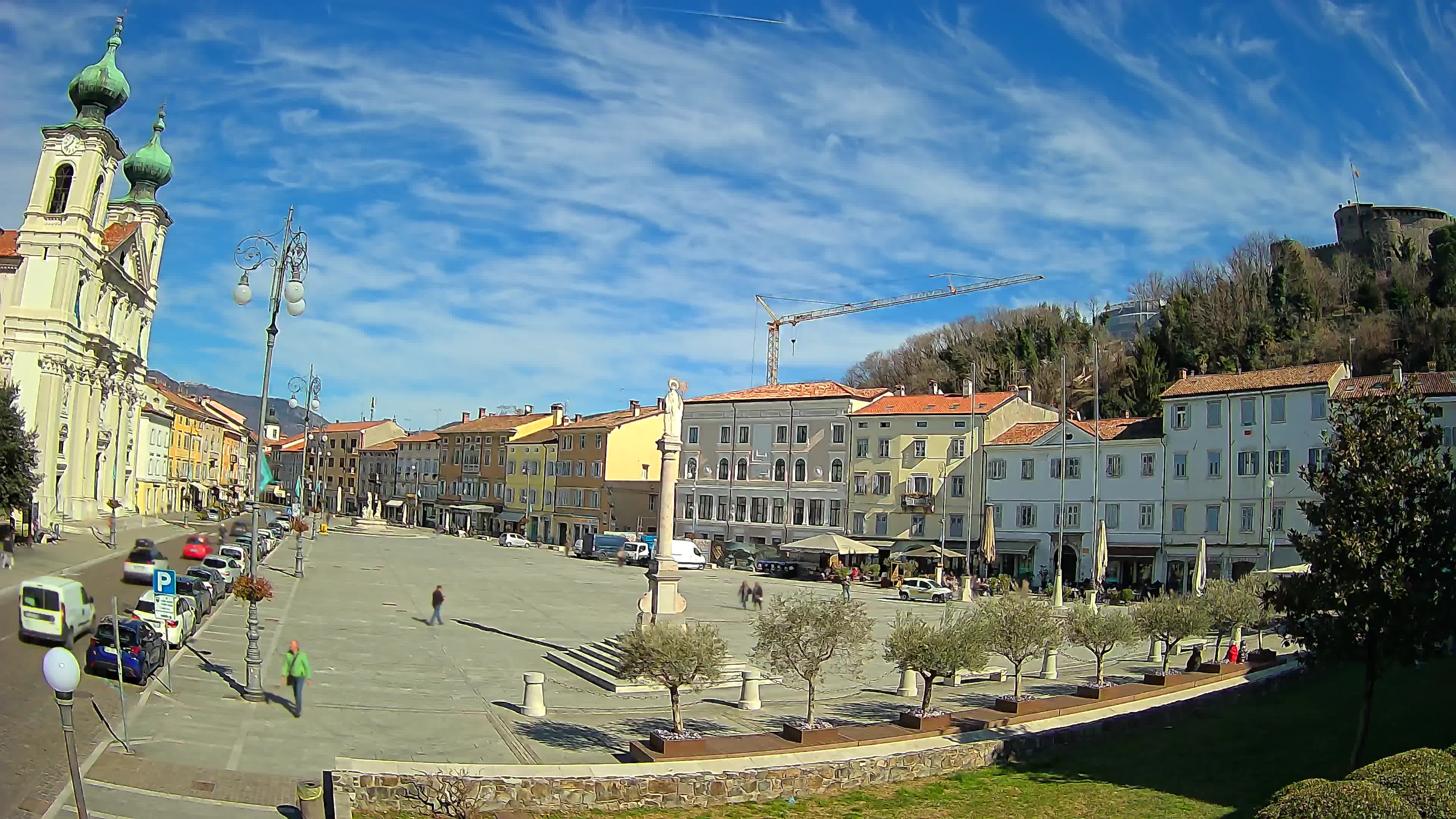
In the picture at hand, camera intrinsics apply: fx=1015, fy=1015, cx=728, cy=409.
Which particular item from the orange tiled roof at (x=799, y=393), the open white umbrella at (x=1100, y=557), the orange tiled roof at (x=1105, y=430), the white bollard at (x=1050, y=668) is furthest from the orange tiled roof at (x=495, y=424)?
the white bollard at (x=1050, y=668)

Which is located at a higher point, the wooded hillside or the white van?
the wooded hillside

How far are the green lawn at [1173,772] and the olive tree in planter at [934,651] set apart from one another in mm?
2185

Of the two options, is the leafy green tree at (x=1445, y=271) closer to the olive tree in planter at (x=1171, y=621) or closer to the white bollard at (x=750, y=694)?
the olive tree in planter at (x=1171, y=621)

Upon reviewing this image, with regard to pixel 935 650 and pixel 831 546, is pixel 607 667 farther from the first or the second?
pixel 831 546

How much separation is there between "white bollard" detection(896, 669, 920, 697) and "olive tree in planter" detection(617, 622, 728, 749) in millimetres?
8619

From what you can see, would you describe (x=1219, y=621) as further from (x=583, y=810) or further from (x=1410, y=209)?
(x=1410, y=209)

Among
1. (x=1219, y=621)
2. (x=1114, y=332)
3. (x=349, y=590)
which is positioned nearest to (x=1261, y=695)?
(x=1219, y=621)

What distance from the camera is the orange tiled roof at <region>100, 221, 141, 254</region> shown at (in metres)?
69.6

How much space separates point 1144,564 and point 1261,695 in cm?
3697

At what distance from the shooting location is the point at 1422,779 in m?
8.93

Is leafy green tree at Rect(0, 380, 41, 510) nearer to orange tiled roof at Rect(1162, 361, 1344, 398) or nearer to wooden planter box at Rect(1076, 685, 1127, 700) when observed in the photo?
wooden planter box at Rect(1076, 685, 1127, 700)

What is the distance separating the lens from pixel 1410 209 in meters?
97.4

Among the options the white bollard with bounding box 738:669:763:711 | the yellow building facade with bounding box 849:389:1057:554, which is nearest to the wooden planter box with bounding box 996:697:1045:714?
the white bollard with bounding box 738:669:763:711

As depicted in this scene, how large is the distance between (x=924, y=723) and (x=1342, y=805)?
30.5ft
